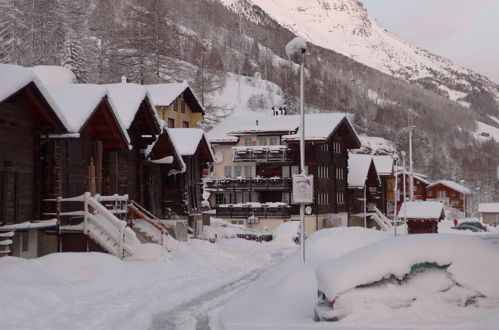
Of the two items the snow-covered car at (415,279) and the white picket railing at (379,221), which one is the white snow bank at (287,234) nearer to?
the white picket railing at (379,221)

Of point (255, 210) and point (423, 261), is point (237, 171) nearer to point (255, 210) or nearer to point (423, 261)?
point (255, 210)

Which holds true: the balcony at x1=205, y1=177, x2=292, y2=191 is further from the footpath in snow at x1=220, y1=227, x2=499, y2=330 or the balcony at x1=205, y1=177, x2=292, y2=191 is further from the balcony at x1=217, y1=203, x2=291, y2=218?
the footpath in snow at x1=220, y1=227, x2=499, y2=330

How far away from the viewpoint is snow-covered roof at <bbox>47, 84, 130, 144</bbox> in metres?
22.1

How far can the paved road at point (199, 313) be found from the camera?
12.8 m

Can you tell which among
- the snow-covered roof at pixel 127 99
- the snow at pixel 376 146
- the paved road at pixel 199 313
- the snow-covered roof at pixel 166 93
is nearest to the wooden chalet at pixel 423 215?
the snow-covered roof at pixel 166 93

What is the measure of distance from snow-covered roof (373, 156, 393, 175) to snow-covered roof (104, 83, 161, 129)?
52.7 m

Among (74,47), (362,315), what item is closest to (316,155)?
(74,47)

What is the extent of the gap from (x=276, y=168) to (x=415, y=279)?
49.4 metres

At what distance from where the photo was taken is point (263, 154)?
196 feet

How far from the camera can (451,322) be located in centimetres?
1076

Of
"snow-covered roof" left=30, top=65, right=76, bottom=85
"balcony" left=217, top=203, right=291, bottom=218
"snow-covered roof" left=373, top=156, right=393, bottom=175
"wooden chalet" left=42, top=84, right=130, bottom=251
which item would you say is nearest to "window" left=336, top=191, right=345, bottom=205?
"balcony" left=217, top=203, right=291, bottom=218

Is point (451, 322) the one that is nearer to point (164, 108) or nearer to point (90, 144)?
point (90, 144)

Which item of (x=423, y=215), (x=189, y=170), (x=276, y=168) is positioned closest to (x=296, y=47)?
(x=189, y=170)

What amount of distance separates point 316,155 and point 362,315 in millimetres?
46957
